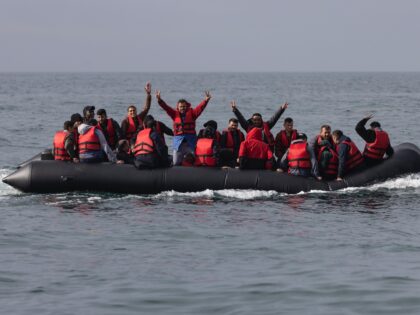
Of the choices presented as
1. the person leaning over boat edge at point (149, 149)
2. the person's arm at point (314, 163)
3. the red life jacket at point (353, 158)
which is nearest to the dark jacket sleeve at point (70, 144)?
the person leaning over boat edge at point (149, 149)

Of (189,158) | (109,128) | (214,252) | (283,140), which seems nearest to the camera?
(214,252)

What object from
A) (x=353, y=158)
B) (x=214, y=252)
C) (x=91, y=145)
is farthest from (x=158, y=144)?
(x=214, y=252)

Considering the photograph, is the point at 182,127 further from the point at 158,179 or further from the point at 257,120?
the point at 257,120

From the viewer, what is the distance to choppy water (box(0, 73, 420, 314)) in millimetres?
10508

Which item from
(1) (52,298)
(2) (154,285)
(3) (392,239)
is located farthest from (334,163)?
(1) (52,298)

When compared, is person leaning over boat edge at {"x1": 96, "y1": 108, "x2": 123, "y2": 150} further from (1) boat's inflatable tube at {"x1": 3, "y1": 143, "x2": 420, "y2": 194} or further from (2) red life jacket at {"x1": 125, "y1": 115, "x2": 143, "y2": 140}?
(1) boat's inflatable tube at {"x1": 3, "y1": 143, "x2": 420, "y2": 194}

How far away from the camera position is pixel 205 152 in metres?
17.1

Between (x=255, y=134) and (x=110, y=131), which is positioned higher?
(x=255, y=134)

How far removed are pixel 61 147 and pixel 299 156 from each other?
15.5ft

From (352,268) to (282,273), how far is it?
989mm

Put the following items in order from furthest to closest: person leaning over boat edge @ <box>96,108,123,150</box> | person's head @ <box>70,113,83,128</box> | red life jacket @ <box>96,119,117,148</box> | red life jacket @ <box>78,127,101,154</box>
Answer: red life jacket @ <box>96,119,117,148</box>
person leaning over boat edge @ <box>96,108,123,150</box>
person's head @ <box>70,113,83,128</box>
red life jacket @ <box>78,127,101,154</box>

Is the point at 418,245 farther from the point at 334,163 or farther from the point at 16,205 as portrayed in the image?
the point at 16,205

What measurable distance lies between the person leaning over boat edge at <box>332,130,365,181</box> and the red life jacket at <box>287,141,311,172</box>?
2.04 feet

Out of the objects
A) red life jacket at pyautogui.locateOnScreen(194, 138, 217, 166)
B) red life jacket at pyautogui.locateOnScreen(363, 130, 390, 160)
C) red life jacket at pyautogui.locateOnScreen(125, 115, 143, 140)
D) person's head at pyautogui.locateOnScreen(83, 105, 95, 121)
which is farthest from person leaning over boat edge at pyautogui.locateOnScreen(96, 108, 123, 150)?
red life jacket at pyautogui.locateOnScreen(363, 130, 390, 160)
